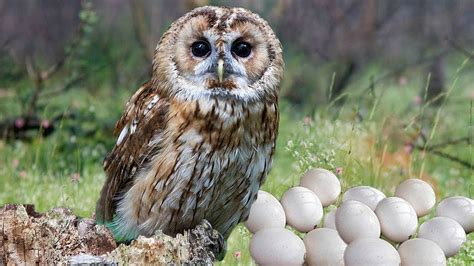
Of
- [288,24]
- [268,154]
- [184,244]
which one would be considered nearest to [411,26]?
[288,24]

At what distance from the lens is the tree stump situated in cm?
303

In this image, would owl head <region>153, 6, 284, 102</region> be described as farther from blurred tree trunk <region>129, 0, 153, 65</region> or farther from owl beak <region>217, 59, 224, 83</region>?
blurred tree trunk <region>129, 0, 153, 65</region>

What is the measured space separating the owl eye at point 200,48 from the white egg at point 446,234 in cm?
113

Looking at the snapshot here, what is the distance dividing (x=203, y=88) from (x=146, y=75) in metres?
4.20

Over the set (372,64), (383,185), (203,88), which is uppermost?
(203,88)

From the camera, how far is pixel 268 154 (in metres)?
3.64

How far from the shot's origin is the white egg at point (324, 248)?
145 inches

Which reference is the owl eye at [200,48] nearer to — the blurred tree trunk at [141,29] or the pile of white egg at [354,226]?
the pile of white egg at [354,226]

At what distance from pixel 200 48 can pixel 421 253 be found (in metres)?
1.06

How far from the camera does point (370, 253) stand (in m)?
3.51

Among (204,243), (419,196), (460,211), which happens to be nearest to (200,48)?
(204,243)

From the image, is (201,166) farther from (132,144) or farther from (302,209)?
(302,209)

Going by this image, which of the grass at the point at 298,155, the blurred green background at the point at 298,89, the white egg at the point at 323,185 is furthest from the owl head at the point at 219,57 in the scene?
the blurred green background at the point at 298,89

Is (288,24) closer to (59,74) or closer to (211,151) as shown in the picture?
(59,74)
